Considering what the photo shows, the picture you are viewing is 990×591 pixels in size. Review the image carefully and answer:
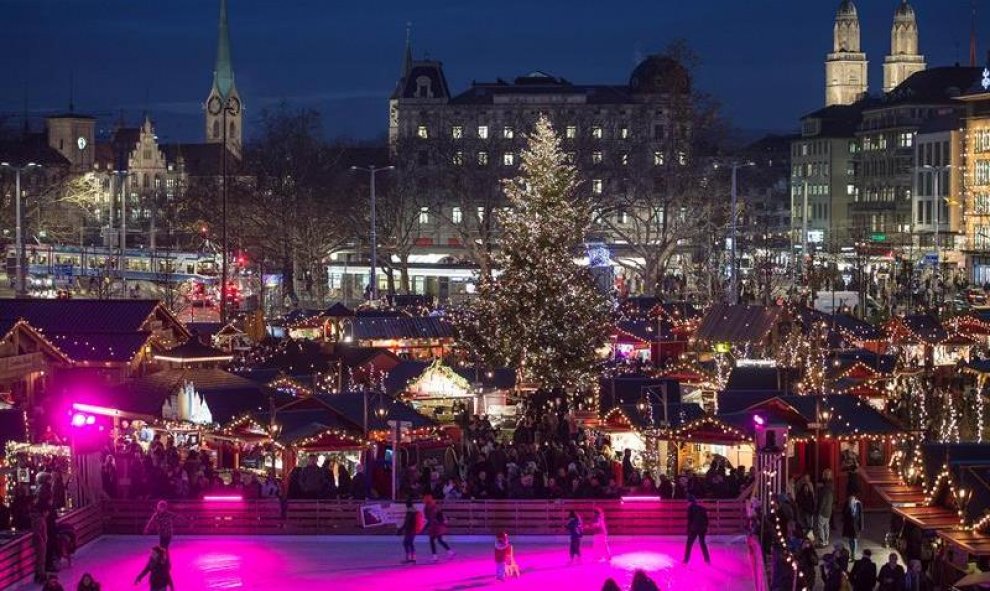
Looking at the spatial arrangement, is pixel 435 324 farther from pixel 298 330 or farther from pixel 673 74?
pixel 673 74

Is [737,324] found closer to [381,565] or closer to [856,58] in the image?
[381,565]

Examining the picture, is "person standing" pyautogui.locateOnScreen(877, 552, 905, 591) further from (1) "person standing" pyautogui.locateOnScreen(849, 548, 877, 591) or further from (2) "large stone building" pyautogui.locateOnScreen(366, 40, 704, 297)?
(2) "large stone building" pyautogui.locateOnScreen(366, 40, 704, 297)

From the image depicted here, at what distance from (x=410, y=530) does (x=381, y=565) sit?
0.56m

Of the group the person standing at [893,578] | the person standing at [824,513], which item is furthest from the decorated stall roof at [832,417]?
the person standing at [893,578]

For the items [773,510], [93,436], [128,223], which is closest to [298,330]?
[93,436]

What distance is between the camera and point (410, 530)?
21797 millimetres

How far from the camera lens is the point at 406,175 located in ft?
285

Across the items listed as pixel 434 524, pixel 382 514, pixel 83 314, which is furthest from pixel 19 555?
pixel 83 314

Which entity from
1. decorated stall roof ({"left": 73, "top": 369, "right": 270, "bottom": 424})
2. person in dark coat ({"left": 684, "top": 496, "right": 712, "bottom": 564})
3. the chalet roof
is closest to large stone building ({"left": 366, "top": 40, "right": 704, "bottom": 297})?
the chalet roof

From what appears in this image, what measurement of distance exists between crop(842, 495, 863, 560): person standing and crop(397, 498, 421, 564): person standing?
509 centimetres

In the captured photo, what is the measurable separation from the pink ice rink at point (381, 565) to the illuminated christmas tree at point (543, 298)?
542 inches

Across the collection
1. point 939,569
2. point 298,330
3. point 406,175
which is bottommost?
point 939,569

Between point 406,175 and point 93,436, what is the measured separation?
208 ft

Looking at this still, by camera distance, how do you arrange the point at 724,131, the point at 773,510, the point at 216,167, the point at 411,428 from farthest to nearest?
the point at 216,167 < the point at 724,131 < the point at 411,428 < the point at 773,510
